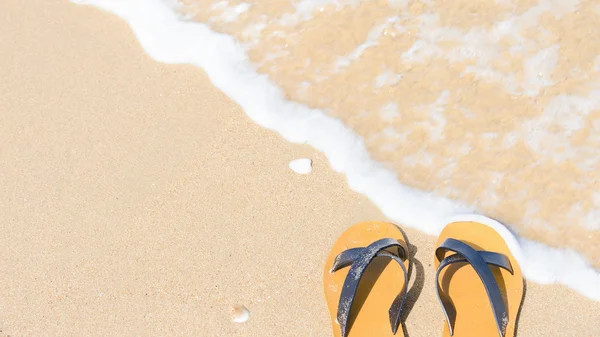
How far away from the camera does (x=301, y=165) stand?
3.00 metres

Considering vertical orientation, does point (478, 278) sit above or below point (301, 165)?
below

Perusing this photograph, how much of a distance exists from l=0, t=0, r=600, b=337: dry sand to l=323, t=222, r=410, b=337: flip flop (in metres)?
0.06

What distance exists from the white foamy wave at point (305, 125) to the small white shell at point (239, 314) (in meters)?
0.88

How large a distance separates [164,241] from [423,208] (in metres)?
1.36

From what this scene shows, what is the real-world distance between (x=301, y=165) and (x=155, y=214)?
2.69 ft

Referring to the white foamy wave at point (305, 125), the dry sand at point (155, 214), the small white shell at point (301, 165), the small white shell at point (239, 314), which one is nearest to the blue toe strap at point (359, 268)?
the dry sand at point (155, 214)

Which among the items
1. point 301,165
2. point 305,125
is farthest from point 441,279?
point 305,125

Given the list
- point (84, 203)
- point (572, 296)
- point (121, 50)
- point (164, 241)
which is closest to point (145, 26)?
point (121, 50)

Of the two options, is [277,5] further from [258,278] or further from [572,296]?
[572,296]

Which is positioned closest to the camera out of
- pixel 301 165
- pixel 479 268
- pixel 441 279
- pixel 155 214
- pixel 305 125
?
pixel 479 268

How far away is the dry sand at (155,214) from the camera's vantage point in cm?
256

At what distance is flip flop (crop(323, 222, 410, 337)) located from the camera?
248cm

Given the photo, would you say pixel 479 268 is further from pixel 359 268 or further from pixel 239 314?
pixel 239 314

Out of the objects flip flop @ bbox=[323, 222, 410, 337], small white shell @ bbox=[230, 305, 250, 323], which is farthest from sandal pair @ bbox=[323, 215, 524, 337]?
small white shell @ bbox=[230, 305, 250, 323]
